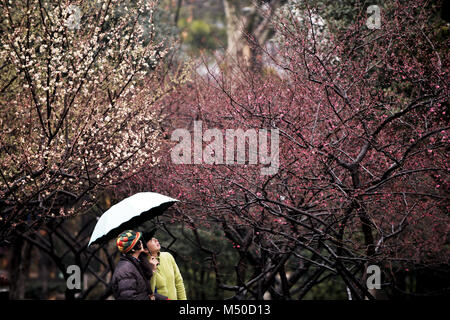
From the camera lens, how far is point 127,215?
15.4ft

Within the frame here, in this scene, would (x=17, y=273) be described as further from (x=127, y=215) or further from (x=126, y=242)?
(x=126, y=242)

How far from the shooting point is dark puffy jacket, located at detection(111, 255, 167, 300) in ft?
13.9

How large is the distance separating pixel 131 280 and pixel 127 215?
2.27 ft

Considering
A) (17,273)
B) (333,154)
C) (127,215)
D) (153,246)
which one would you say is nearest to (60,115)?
(127,215)

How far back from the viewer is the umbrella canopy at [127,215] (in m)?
4.69

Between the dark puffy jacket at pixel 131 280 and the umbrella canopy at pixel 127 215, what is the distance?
0.39 meters

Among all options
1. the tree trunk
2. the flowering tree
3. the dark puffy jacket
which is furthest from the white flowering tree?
the tree trunk

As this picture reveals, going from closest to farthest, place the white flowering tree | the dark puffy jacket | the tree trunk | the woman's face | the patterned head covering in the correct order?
1. the dark puffy jacket
2. the patterned head covering
3. the woman's face
4. the white flowering tree
5. the tree trunk

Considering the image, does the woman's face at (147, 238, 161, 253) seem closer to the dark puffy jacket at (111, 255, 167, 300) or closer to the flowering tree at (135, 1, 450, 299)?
the dark puffy jacket at (111, 255, 167, 300)

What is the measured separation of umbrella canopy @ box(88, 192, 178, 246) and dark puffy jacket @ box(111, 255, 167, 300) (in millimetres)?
391

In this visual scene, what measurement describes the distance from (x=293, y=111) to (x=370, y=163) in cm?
137

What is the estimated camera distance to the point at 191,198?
23.2 ft
